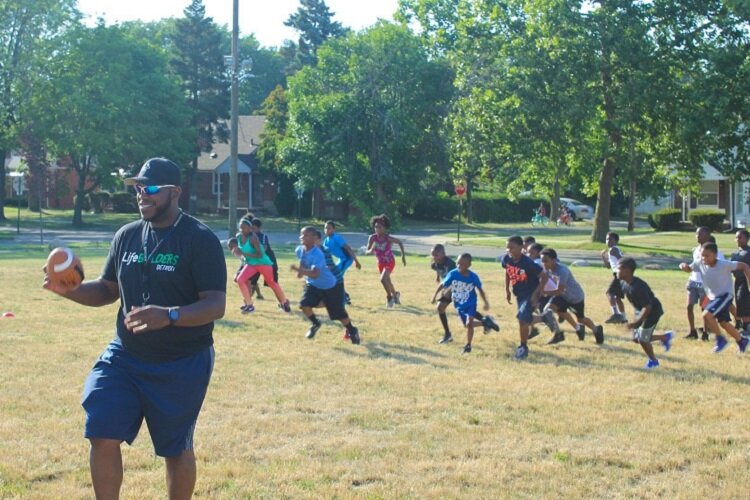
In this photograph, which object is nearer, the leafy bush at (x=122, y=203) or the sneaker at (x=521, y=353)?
the sneaker at (x=521, y=353)

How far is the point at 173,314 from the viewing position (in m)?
5.02

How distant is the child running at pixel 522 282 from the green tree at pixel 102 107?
143 feet

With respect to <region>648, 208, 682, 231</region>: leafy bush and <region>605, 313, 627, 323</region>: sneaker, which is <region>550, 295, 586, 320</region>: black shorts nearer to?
<region>605, 313, 627, 323</region>: sneaker

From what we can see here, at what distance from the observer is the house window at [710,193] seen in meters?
58.2

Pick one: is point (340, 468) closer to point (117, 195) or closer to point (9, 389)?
point (9, 389)

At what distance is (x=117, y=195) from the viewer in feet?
223

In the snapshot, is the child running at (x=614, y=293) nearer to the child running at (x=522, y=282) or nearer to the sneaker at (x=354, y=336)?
the child running at (x=522, y=282)

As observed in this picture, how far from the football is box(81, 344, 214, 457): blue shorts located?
0.50 m

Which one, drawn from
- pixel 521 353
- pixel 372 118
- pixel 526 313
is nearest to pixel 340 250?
pixel 526 313

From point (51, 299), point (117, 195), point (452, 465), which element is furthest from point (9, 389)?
point (117, 195)

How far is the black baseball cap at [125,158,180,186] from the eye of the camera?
5.33 meters

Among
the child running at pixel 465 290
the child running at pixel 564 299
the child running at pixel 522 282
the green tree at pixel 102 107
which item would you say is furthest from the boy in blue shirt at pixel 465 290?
the green tree at pixel 102 107

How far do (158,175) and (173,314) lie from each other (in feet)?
2.70

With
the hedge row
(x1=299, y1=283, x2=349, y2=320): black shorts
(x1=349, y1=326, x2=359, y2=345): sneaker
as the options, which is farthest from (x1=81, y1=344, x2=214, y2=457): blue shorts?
the hedge row
